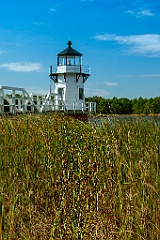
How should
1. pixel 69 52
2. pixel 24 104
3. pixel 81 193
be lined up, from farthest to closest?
pixel 69 52, pixel 24 104, pixel 81 193

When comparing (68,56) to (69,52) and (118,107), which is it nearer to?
(69,52)

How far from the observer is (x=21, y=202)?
116 inches

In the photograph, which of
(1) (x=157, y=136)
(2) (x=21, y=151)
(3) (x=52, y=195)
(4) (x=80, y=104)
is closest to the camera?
(3) (x=52, y=195)

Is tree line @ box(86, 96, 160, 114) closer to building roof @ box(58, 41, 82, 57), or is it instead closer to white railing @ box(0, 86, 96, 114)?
white railing @ box(0, 86, 96, 114)

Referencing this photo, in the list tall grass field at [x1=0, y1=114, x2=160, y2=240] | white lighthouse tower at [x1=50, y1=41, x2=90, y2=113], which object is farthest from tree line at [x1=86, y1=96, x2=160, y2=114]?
white lighthouse tower at [x1=50, y1=41, x2=90, y2=113]

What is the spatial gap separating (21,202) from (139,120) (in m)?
2.44

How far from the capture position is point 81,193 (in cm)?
231

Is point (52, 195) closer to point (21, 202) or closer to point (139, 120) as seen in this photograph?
point (21, 202)

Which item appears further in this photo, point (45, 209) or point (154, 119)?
point (154, 119)

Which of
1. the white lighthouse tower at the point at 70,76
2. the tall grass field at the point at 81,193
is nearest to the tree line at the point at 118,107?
the tall grass field at the point at 81,193

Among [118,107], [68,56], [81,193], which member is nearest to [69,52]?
[68,56]

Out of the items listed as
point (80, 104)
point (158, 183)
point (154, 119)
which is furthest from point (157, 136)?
point (80, 104)

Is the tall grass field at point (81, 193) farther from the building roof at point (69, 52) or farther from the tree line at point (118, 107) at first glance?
the building roof at point (69, 52)

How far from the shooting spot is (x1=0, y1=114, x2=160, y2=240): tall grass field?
2234 millimetres
